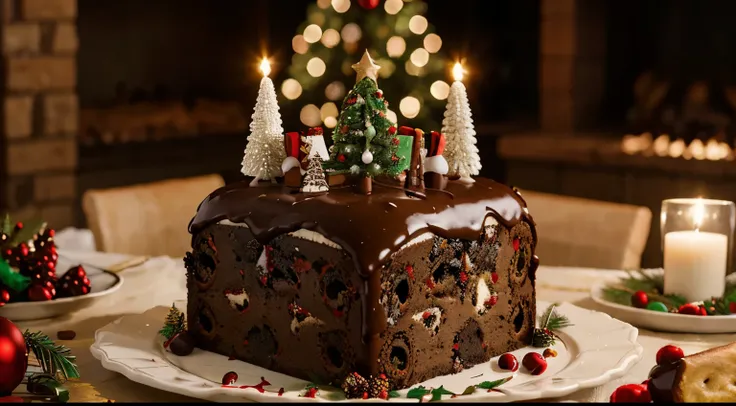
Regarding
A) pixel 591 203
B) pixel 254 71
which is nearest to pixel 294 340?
pixel 591 203

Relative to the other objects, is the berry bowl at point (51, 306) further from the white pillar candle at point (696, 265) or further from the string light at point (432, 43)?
the string light at point (432, 43)

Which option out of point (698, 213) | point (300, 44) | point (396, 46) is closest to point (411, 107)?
point (396, 46)

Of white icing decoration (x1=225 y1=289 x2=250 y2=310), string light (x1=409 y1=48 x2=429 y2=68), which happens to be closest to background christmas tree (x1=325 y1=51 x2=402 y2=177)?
white icing decoration (x1=225 y1=289 x2=250 y2=310)

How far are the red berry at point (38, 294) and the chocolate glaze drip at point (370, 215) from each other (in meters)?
0.31

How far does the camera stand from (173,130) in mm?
4531

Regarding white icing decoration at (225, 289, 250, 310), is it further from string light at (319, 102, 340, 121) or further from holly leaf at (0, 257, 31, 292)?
string light at (319, 102, 340, 121)

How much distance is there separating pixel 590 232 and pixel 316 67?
316cm

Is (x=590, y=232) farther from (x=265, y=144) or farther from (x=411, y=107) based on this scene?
(x=411, y=107)

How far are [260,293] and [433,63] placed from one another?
409cm

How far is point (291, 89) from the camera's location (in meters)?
5.18

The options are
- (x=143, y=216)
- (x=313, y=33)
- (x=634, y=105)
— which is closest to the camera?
(x=143, y=216)

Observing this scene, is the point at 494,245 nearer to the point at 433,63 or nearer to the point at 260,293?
the point at 260,293

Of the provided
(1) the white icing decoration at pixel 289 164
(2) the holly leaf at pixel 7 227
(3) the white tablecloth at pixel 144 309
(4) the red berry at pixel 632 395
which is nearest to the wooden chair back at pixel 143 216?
(3) the white tablecloth at pixel 144 309

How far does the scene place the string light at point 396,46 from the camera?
5.23m
